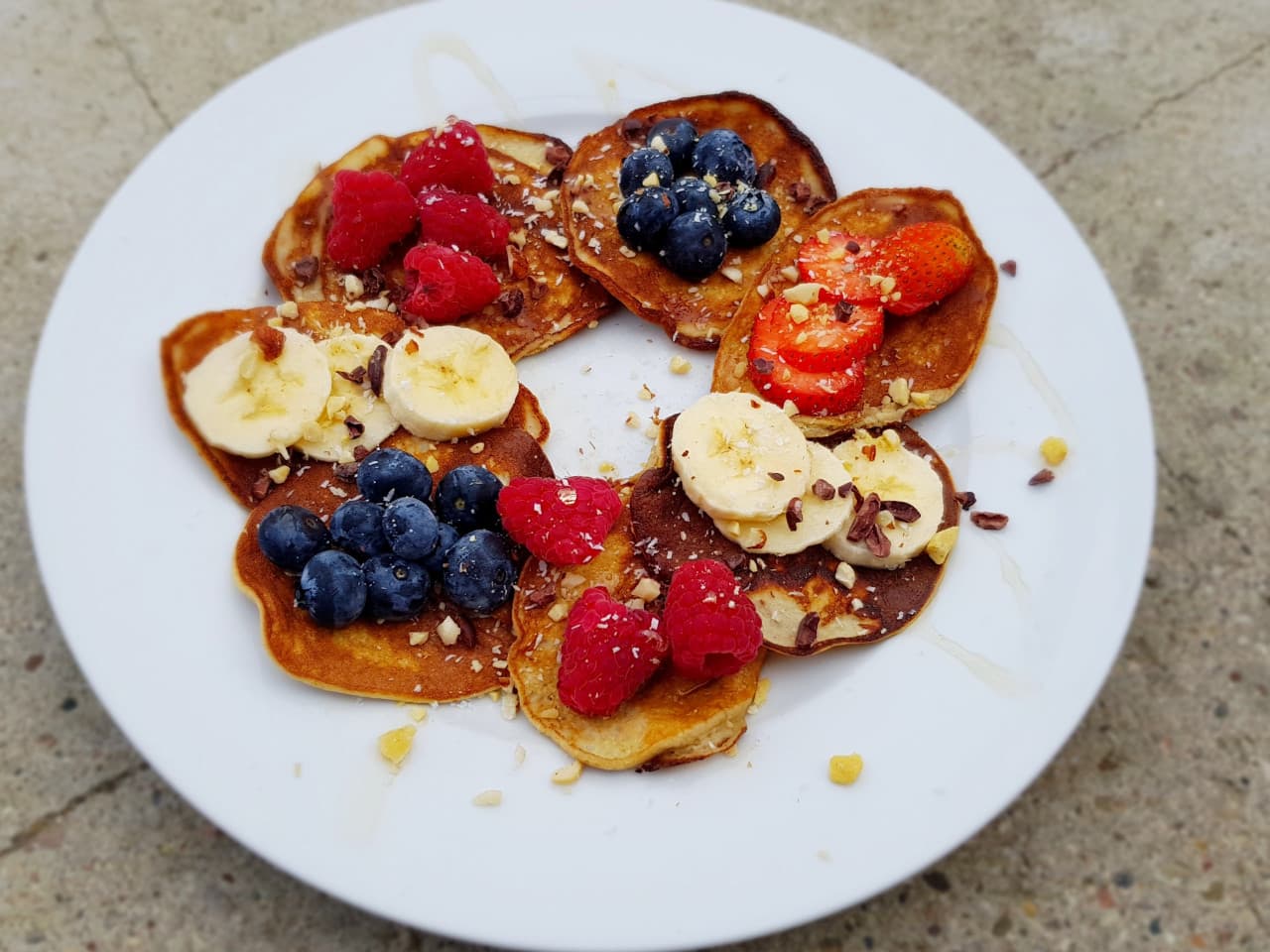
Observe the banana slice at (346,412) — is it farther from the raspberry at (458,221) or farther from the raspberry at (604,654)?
the raspberry at (604,654)

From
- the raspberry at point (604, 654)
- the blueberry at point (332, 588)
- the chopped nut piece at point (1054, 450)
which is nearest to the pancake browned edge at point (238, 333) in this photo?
the blueberry at point (332, 588)

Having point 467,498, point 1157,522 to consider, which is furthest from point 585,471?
point 1157,522

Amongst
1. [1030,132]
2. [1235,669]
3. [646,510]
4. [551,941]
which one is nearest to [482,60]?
[646,510]

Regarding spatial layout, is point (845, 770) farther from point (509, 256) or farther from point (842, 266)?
point (509, 256)

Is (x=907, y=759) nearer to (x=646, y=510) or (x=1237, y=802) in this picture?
(x=646, y=510)

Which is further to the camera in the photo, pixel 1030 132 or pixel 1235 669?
pixel 1030 132

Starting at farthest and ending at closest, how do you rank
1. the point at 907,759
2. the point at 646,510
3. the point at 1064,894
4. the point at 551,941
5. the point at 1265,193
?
1. the point at 1265,193
2. the point at 1064,894
3. the point at 646,510
4. the point at 907,759
5. the point at 551,941

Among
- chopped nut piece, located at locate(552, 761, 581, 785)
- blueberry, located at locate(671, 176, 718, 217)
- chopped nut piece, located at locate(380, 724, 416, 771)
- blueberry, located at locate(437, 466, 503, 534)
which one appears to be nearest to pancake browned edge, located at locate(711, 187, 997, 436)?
blueberry, located at locate(671, 176, 718, 217)
